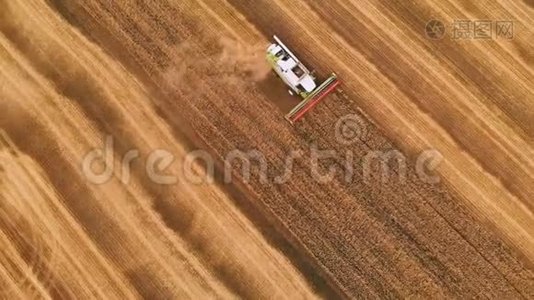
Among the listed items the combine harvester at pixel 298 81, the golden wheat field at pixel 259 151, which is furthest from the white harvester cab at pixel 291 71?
the golden wheat field at pixel 259 151

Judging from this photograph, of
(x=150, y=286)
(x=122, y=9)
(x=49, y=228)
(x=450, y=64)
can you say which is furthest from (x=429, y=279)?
(x=122, y=9)

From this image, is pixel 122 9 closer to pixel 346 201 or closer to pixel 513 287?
pixel 346 201

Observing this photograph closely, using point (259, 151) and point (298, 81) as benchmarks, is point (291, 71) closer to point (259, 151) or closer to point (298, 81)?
point (298, 81)

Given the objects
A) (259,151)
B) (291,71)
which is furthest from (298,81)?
(259,151)

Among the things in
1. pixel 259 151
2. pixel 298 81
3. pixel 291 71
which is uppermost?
pixel 291 71

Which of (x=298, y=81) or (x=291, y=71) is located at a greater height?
(x=291, y=71)

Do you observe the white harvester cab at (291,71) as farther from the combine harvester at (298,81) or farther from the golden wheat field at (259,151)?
the golden wheat field at (259,151)
